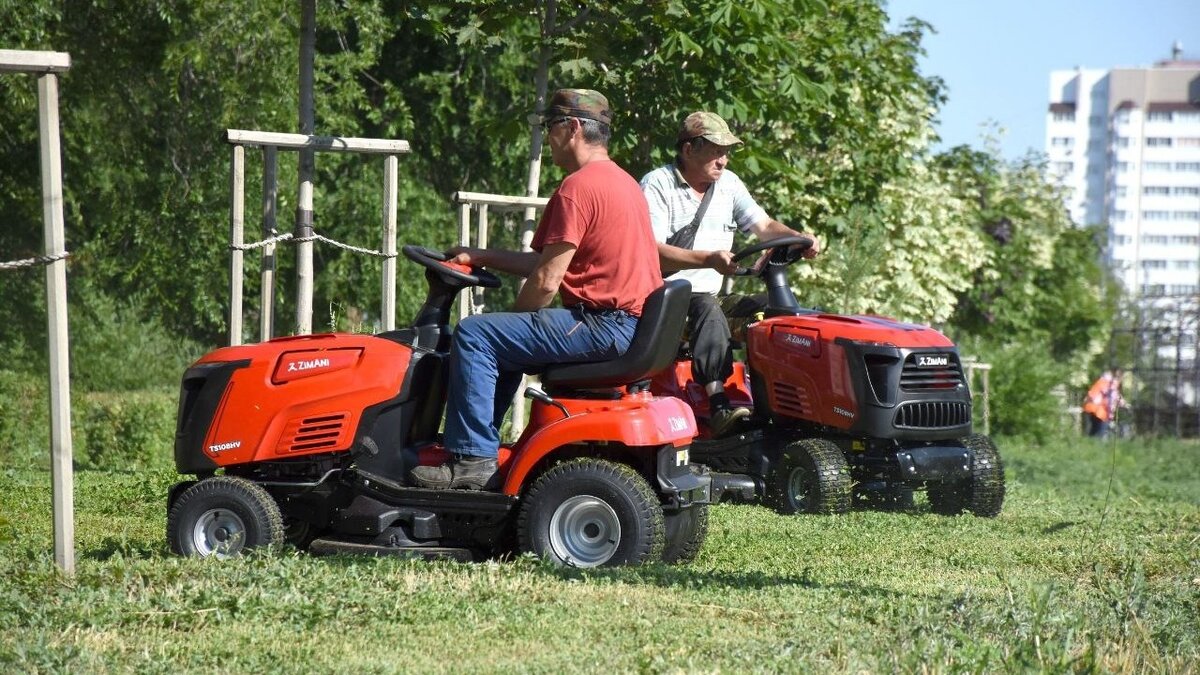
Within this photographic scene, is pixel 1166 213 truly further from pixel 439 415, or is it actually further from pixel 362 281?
pixel 439 415

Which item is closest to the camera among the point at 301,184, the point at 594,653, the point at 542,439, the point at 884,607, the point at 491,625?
the point at 594,653

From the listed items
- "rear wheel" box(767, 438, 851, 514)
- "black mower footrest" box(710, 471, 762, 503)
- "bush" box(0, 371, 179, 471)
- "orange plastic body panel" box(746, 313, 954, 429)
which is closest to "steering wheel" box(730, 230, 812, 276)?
"orange plastic body panel" box(746, 313, 954, 429)

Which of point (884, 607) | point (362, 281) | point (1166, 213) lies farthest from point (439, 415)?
point (1166, 213)

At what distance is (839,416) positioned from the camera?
9.35 meters

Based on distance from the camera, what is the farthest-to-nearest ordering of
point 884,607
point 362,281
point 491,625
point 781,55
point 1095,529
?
point 362,281 < point 781,55 < point 1095,529 < point 884,607 < point 491,625

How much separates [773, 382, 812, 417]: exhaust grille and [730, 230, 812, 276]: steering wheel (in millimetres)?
691

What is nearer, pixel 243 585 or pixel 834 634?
pixel 834 634

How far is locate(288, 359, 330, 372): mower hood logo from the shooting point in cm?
679

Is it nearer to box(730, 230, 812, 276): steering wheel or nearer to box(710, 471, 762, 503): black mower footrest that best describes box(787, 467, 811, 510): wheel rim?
box(710, 471, 762, 503): black mower footrest

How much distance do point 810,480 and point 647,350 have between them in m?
2.91

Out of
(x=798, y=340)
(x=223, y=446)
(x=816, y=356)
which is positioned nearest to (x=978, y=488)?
(x=816, y=356)

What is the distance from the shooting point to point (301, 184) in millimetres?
9469

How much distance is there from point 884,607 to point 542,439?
1610mm

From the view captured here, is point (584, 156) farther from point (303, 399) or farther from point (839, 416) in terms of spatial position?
point (839, 416)
